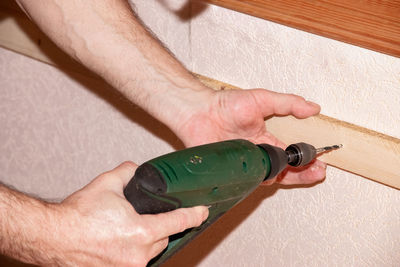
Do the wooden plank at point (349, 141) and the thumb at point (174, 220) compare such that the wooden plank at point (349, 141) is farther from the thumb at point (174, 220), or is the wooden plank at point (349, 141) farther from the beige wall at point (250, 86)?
the thumb at point (174, 220)

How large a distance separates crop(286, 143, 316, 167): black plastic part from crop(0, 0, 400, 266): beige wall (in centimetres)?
7

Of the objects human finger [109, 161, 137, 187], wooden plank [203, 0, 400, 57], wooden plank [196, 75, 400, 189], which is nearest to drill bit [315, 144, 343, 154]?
wooden plank [196, 75, 400, 189]

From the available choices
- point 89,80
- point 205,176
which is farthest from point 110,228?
point 89,80

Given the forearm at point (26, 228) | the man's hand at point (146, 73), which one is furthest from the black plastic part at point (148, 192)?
the man's hand at point (146, 73)

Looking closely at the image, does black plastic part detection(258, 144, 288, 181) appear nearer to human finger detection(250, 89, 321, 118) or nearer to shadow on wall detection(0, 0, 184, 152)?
human finger detection(250, 89, 321, 118)

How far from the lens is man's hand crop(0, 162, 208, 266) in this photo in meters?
0.68

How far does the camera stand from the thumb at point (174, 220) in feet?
2.23

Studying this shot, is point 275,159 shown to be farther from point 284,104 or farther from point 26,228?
point 26,228

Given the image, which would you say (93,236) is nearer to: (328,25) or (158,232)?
(158,232)

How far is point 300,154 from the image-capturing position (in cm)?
77

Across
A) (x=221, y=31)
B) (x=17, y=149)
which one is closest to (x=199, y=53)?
(x=221, y=31)

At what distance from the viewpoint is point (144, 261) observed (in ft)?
2.30

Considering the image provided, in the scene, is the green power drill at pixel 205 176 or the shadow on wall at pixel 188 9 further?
the shadow on wall at pixel 188 9

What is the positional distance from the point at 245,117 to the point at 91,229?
29 cm
